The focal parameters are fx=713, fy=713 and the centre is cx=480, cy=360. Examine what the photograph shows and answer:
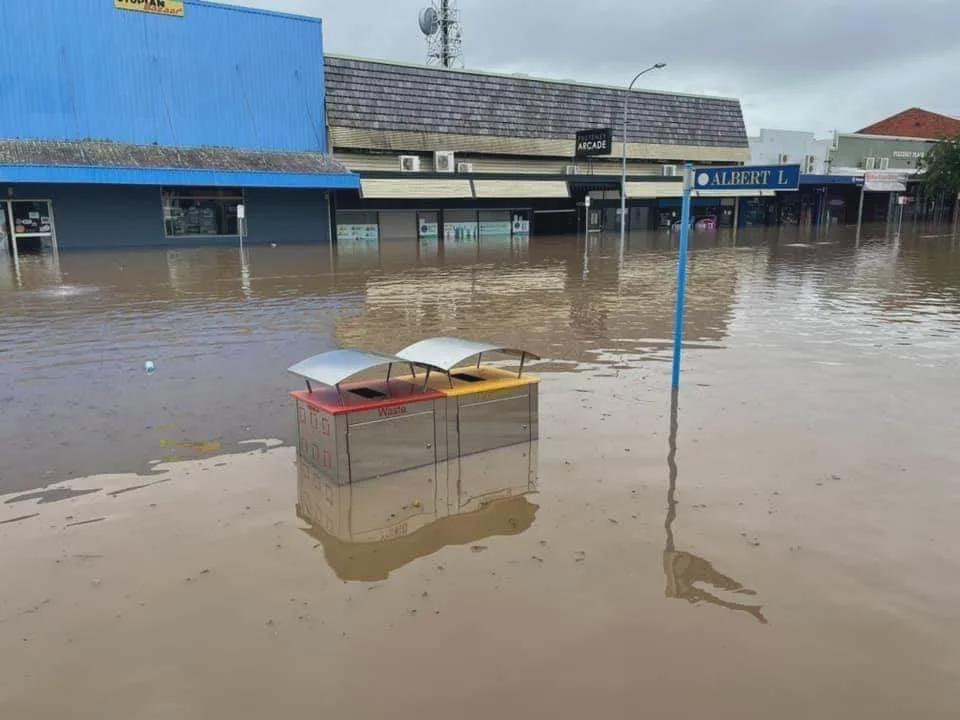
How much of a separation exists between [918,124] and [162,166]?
3037 inches

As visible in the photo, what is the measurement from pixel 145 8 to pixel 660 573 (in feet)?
112

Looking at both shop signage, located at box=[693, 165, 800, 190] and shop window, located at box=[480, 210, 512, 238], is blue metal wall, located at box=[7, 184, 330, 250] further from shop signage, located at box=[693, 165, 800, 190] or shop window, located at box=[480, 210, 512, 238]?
shop signage, located at box=[693, 165, 800, 190]

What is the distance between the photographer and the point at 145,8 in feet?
99.2

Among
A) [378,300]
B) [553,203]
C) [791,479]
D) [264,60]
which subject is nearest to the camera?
[791,479]

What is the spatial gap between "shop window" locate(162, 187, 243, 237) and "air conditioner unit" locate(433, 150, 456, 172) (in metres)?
9.94

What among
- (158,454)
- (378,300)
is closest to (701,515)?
(158,454)

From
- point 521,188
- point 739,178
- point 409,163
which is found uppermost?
point 409,163

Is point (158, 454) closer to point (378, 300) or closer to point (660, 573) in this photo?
point (660, 573)

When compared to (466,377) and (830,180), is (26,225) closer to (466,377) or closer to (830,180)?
(466,377)

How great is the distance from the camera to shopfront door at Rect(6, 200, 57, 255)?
94.3ft

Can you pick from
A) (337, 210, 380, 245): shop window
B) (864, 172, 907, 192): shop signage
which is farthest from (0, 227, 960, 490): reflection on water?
(864, 172, 907, 192): shop signage

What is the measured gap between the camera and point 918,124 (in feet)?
247

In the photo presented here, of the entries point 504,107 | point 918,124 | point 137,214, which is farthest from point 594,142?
point 918,124

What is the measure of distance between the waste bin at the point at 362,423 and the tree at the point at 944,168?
204 feet
